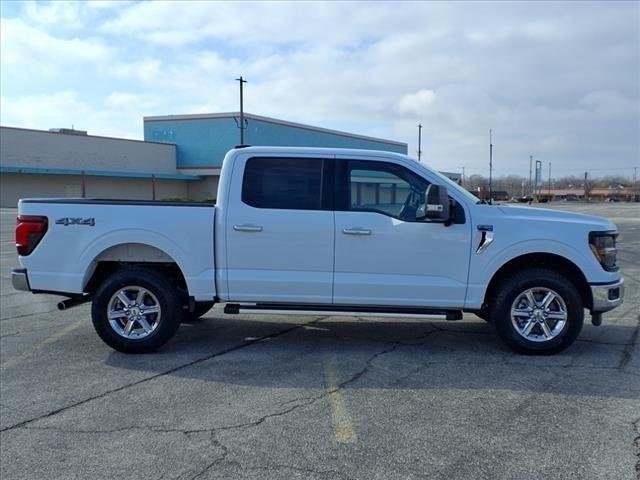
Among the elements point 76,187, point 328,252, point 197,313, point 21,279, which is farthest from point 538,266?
point 76,187

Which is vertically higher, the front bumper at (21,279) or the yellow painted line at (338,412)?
the front bumper at (21,279)

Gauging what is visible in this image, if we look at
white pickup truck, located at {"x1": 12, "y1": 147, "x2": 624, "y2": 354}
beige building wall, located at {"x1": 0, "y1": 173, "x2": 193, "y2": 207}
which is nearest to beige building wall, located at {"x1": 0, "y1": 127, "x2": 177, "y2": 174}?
beige building wall, located at {"x1": 0, "y1": 173, "x2": 193, "y2": 207}

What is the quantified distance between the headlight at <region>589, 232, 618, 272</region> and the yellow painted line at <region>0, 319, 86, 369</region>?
6029 millimetres

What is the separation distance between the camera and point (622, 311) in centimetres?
797

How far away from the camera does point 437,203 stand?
542cm

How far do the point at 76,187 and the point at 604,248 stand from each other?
51467 millimetres

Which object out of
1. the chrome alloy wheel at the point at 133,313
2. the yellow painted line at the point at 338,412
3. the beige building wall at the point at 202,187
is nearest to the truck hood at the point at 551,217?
the yellow painted line at the point at 338,412

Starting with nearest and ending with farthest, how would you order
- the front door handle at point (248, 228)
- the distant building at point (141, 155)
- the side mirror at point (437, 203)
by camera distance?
the side mirror at point (437, 203) → the front door handle at point (248, 228) → the distant building at point (141, 155)

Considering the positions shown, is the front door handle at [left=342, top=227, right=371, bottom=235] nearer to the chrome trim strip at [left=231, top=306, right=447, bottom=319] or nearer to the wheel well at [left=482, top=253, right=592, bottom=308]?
the chrome trim strip at [left=231, top=306, right=447, bottom=319]

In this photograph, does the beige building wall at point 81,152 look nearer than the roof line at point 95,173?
No

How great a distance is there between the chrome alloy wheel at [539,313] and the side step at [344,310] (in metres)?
0.61

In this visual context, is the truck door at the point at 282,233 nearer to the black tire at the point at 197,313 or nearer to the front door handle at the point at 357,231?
the front door handle at the point at 357,231

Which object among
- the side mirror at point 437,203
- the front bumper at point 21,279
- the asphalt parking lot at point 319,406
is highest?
the side mirror at point 437,203

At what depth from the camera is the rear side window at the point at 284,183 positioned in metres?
5.84
